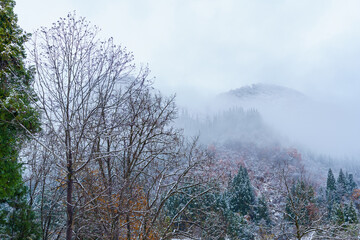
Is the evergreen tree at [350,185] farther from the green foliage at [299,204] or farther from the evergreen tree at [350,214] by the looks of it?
the green foliage at [299,204]

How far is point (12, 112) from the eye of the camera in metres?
5.65

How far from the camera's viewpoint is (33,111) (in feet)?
20.3

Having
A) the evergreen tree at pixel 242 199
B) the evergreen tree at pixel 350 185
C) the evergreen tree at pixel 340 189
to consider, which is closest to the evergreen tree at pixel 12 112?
the evergreen tree at pixel 242 199

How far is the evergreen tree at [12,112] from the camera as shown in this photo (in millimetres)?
5789

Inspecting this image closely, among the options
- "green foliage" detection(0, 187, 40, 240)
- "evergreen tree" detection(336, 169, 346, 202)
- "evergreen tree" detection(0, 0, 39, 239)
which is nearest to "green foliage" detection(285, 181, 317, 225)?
"green foliage" detection(0, 187, 40, 240)

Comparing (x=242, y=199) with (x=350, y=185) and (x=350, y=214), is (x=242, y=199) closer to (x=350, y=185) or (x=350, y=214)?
(x=350, y=214)

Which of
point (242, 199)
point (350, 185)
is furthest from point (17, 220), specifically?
point (350, 185)

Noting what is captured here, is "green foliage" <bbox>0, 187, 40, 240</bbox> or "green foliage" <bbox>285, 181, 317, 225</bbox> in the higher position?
"green foliage" <bbox>0, 187, 40, 240</bbox>

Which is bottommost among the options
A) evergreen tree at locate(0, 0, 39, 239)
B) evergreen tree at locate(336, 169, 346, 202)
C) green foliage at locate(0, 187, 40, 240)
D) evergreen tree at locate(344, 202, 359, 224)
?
evergreen tree at locate(344, 202, 359, 224)

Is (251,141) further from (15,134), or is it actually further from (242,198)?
(15,134)

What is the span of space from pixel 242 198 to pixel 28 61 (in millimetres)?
37951

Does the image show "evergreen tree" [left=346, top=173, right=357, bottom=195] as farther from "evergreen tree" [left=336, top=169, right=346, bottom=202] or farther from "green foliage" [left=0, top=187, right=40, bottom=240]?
"green foliage" [left=0, top=187, right=40, bottom=240]

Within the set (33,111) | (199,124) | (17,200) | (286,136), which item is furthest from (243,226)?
(286,136)

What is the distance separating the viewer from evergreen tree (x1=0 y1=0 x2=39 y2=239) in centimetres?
579
